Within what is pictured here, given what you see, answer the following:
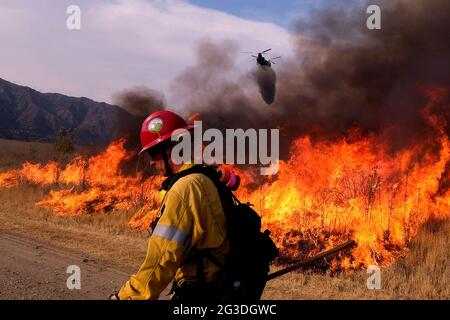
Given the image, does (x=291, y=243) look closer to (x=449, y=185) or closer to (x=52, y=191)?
(x=449, y=185)

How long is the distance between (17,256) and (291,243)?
17.5 feet

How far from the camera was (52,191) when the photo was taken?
55.7 ft

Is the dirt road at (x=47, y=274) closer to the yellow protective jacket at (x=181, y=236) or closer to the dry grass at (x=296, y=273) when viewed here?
the dry grass at (x=296, y=273)

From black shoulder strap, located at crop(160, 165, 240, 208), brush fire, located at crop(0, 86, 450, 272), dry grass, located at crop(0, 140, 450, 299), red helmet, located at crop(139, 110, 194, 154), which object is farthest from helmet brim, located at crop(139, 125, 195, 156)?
brush fire, located at crop(0, 86, 450, 272)

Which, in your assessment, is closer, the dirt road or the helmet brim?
the helmet brim

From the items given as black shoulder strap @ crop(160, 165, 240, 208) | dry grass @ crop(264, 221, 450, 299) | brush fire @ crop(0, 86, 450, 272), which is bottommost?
dry grass @ crop(264, 221, 450, 299)

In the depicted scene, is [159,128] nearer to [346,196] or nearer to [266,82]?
[346,196]

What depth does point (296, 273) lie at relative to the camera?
805 cm

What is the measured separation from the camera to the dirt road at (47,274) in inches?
249

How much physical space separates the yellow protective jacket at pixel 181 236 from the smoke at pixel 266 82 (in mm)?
17767

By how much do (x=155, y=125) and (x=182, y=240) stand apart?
796 mm

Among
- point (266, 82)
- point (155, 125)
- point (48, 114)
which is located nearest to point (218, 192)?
point (155, 125)

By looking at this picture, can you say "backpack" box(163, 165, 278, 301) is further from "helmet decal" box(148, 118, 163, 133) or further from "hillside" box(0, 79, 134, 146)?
"hillside" box(0, 79, 134, 146)

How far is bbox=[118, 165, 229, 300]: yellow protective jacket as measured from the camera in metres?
2.35
